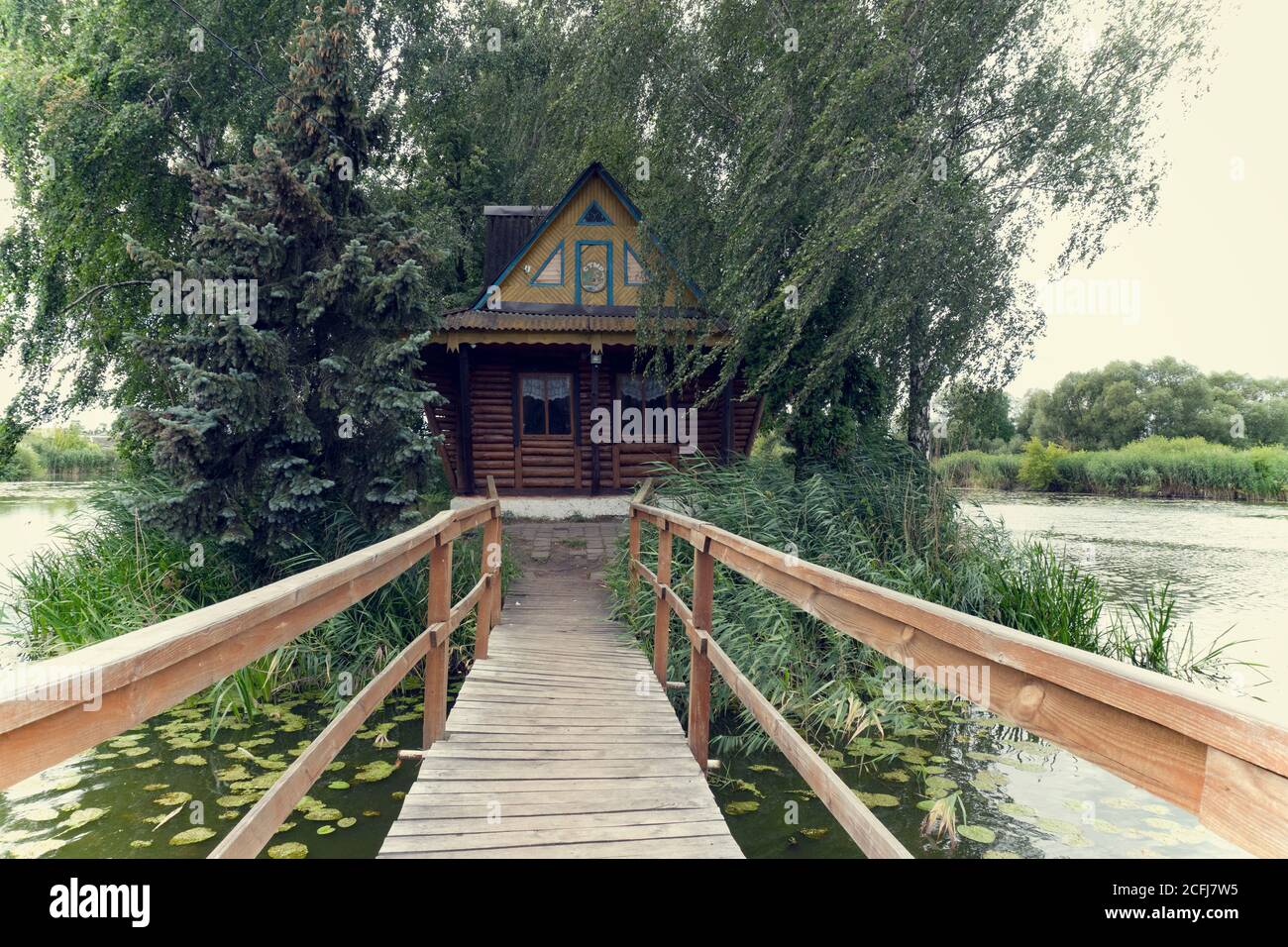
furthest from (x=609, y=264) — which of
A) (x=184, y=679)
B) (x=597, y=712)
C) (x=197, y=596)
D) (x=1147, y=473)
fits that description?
(x=1147, y=473)

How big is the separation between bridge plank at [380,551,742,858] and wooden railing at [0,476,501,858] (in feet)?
2.06

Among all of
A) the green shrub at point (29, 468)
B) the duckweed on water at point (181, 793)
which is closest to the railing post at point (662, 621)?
the duckweed on water at point (181, 793)

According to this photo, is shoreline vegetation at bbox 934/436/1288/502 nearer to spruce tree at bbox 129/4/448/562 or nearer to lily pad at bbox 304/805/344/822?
spruce tree at bbox 129/4/448/562

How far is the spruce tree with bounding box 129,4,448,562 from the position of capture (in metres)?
5.93

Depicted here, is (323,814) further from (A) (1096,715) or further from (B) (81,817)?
(A) (1096,715)

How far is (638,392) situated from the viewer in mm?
13664

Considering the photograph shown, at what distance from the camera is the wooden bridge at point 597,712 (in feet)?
2.95

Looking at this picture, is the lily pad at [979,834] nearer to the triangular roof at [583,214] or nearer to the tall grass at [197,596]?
the tall grass at [197,596]

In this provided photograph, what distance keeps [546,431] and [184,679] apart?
12.3 m

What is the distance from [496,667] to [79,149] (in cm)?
1089

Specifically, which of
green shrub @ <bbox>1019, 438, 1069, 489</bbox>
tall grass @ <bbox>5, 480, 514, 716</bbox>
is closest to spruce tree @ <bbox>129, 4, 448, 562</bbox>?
tall grass @ <bbox>5, 480, 514, 716</bbox>

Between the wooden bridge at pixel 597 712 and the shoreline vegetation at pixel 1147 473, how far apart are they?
13233 millimetres

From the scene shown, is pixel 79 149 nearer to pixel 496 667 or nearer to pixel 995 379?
pixel 496 667
